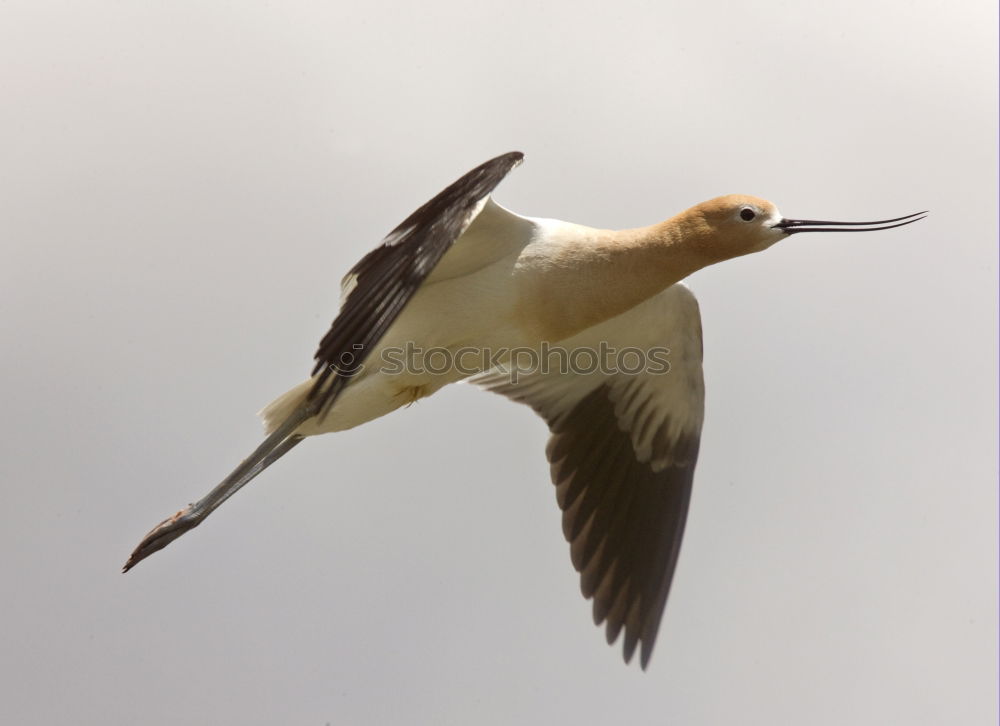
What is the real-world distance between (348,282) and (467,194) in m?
0.97

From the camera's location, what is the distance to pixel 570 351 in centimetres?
919

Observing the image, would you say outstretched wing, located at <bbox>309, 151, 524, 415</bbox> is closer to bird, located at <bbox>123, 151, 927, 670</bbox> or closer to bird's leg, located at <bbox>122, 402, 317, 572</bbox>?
bird, located at <bbox>123, 151, 927, 670</bbox>

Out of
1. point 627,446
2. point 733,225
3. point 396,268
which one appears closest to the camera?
point 396,268

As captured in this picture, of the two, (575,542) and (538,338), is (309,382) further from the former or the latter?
(575,542)

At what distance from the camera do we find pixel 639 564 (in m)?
9.03

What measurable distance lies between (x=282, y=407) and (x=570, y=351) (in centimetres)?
195

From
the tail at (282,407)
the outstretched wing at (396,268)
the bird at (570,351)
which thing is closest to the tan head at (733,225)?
the bird at (570,351)

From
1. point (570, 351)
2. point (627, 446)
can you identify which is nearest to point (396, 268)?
point (570, 351)

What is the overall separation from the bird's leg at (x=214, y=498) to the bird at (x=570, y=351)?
10 mm

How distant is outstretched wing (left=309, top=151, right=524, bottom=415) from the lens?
6219 mm

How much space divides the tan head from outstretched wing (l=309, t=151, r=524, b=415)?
118 cm

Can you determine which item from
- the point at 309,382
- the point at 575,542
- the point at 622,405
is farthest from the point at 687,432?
the point at 309,382

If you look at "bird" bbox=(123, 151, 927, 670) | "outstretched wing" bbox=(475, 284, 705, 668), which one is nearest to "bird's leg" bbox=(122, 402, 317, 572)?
"bird" bbox=(123, 151, 927, 670)

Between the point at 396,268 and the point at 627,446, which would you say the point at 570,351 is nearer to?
the point at 627,446
